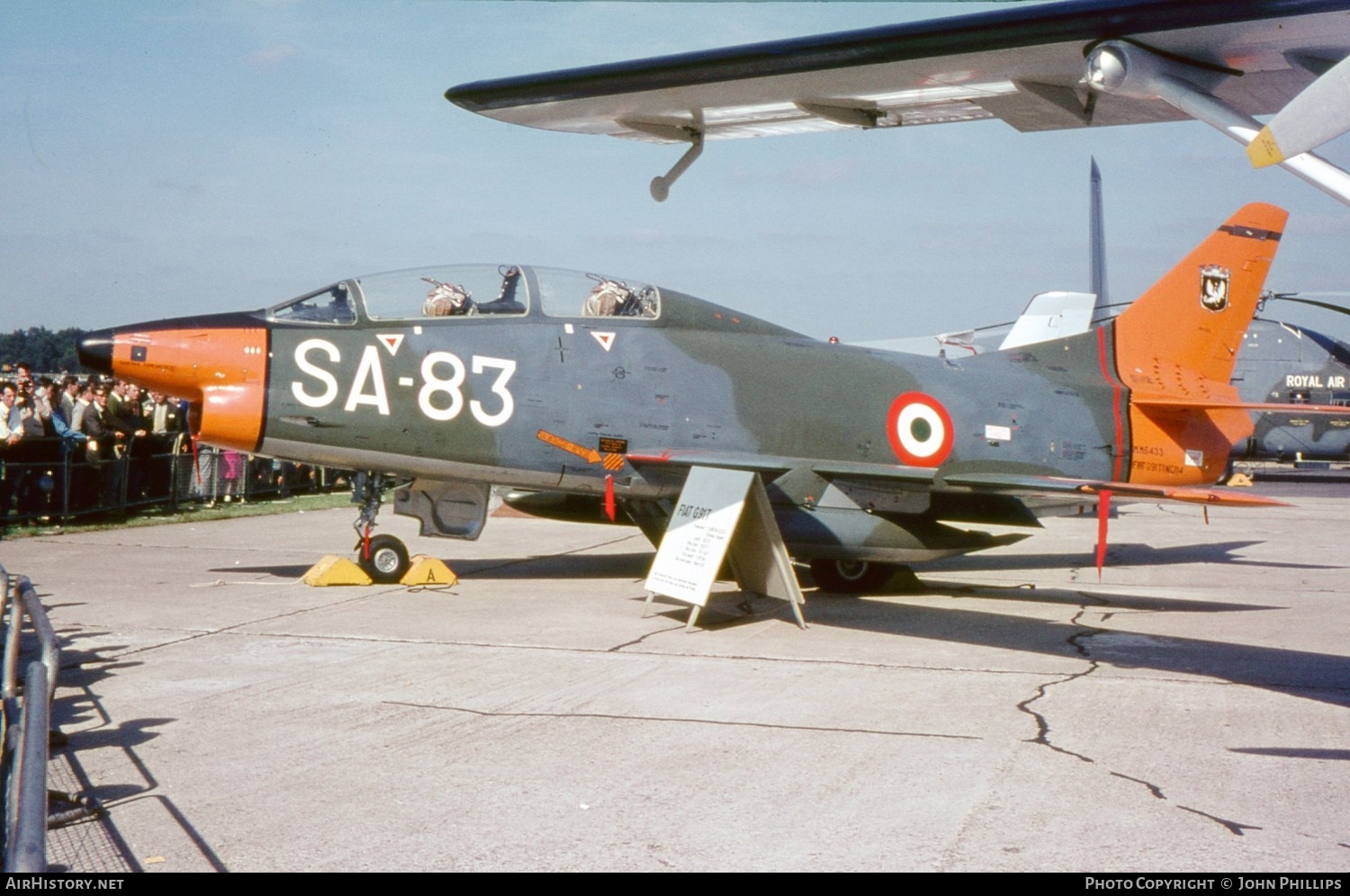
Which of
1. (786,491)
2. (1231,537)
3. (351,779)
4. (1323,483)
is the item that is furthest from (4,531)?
(1323,483)

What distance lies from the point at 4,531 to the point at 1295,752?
48.7ft

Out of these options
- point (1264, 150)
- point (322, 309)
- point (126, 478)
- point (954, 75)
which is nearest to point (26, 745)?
point (1264, 150)

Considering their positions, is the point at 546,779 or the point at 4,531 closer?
the point at 546,779

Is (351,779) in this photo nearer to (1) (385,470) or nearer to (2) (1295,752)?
(2) (1295,752)

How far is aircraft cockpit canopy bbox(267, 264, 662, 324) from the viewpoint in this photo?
1070cm

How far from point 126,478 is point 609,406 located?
401 inches

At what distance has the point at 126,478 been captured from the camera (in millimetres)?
17859

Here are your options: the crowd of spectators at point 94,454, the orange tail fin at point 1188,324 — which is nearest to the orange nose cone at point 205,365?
the crowd of spectators at point 94,454

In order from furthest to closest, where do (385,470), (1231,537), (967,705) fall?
1. (1231,537)
2. (385,470)
3. (967,705)

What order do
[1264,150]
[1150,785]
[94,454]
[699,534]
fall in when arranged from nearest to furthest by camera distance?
[1264,150] < [1150,785] < [699,534] < [94,454]

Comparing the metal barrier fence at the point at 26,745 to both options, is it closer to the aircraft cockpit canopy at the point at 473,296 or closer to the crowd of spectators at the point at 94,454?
the aircraft cockpit canopy at the point at 473,296

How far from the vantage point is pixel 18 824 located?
2533mm

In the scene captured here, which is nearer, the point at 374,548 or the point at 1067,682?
the point at 1067,682

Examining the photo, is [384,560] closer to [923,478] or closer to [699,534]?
[699,534]
